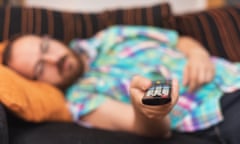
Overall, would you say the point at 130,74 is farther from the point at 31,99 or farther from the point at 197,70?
the point at 31,99

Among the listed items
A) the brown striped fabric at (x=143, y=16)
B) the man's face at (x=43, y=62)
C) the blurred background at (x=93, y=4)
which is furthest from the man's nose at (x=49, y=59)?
the blurred background at (x=93, y=4)

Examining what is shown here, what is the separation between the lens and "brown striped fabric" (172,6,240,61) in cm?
145

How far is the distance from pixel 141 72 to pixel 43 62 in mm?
348

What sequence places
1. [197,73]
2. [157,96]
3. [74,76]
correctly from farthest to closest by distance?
[74,76] → [197,73] → [157,96]

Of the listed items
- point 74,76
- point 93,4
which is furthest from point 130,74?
point 93,4

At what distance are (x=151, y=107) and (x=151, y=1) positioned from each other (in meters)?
1.56

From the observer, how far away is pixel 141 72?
1195 mm

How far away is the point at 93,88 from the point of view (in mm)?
1195

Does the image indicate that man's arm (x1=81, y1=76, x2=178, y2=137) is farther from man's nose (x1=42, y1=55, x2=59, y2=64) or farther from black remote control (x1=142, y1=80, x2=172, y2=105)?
man's nose (x1=42, y1=55, x2=59, y2=64)

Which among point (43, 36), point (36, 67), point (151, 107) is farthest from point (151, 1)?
point (151, 107)

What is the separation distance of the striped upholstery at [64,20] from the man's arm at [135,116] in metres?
0.50

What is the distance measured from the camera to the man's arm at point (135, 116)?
2.36 feet

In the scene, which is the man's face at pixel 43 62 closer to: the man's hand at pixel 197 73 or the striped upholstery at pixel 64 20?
the striped upholstery at pixel 64 20

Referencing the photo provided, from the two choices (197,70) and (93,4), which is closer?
(197,70)
